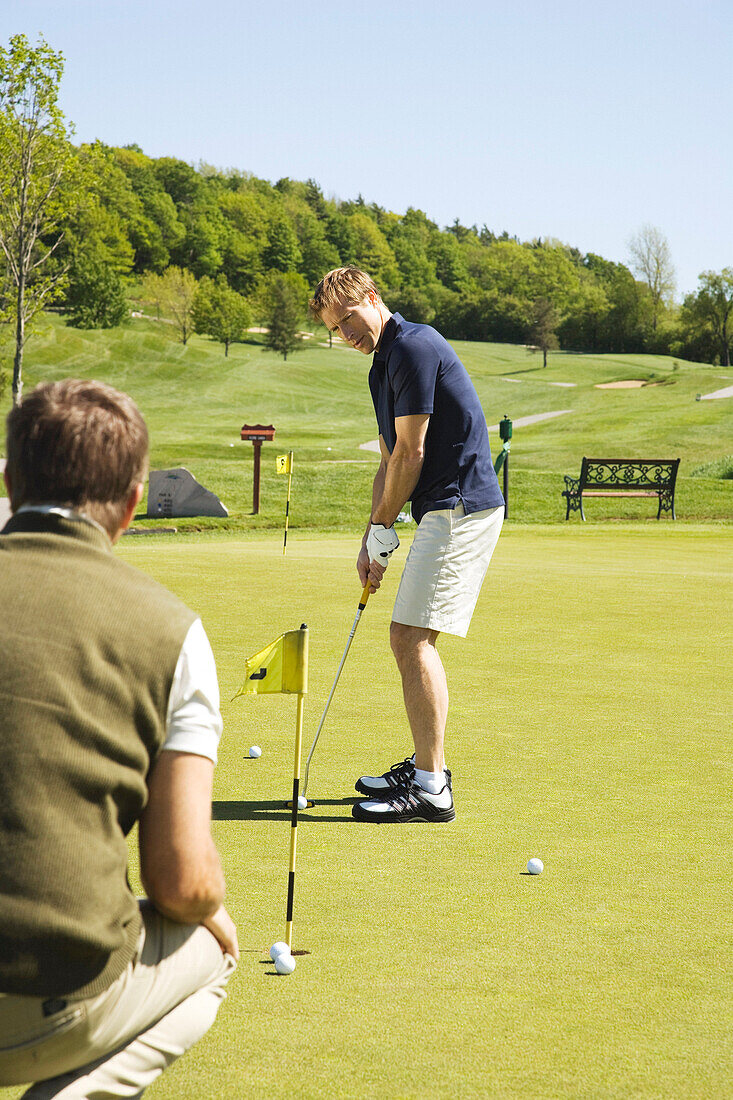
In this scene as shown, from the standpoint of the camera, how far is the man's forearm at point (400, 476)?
15.7ft

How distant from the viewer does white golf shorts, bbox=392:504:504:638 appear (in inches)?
191

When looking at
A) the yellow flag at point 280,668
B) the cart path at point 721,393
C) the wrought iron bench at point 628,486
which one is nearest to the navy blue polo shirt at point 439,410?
the yellow flag at point 280,668

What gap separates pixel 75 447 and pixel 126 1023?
3.21 ft

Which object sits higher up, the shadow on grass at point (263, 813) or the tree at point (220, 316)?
the tree at point (220, 316)

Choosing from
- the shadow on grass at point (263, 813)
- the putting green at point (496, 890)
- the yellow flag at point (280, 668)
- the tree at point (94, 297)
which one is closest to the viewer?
the putting green at point (496, 890)

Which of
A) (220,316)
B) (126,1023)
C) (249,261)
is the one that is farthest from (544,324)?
(126,1023)

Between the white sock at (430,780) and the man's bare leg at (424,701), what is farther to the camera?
the man's bare leg at (424,701)

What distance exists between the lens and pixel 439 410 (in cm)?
489

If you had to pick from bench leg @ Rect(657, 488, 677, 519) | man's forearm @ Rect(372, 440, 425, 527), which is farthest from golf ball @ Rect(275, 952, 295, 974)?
bench leg @ Rect(657, 488, 677, 519)

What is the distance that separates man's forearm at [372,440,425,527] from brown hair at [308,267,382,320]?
64cm

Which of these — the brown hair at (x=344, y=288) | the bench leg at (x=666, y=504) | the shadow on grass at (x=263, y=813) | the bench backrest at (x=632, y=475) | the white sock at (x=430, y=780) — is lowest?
the bench leg at (x=666, y=504)

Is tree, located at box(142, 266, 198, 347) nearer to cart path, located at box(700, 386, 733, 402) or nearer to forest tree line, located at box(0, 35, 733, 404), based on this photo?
forest tree line, located at box(0, 35, 733, 404)

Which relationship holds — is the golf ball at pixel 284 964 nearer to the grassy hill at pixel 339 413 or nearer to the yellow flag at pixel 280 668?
the yellow flag at pixel 280 668

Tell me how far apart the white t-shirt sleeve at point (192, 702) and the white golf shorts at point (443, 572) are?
9.37 ft
